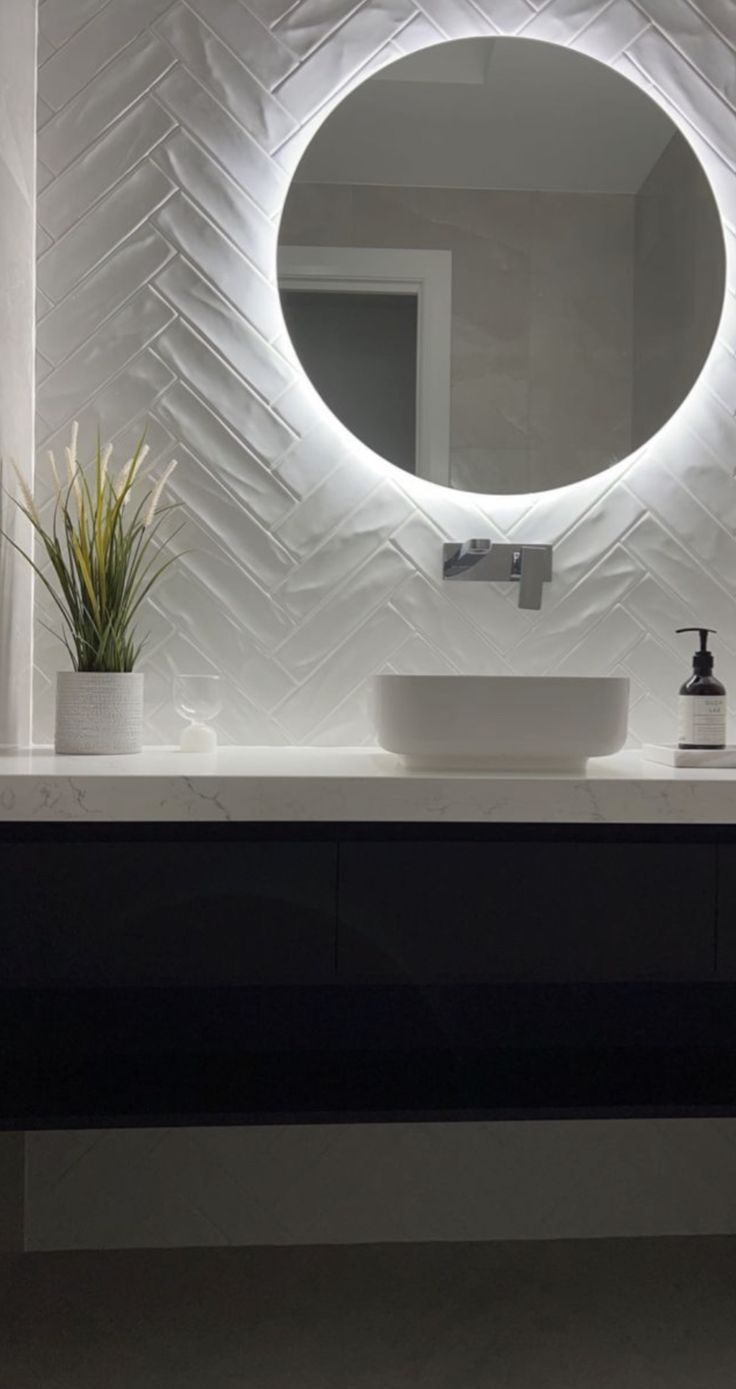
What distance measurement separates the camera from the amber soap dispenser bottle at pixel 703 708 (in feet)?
5.95

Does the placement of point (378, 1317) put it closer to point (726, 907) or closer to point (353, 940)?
point (353, 940)

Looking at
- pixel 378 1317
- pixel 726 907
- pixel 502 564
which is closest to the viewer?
pixel 726 907

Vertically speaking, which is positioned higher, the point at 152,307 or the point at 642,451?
the point at 152,307

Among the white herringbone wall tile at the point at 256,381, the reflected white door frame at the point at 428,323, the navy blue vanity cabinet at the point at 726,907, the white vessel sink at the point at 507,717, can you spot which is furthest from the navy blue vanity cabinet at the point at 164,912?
the reflected white door frame at the point at 428,323

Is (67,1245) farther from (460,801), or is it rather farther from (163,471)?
(163,471)

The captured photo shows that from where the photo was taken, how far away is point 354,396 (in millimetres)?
2055

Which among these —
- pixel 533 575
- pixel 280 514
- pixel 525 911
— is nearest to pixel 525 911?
pixel 525 911

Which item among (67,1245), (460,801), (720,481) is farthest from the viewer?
(720,481)

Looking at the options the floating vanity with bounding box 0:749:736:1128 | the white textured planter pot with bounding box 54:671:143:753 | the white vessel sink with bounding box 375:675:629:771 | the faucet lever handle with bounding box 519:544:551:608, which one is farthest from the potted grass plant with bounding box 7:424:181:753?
the faucet lever handle with bounding box 519:544:551:608

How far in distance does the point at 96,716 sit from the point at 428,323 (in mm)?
915

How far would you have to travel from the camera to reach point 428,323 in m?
2.08

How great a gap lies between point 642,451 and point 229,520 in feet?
2.44

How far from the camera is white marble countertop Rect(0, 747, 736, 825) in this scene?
54.2 inches

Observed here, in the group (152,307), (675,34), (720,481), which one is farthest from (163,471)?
(675,34)
